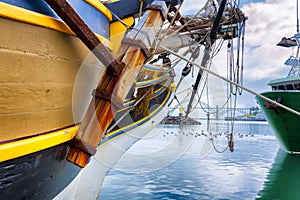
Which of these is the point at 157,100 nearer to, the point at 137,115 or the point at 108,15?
the point at 137,115

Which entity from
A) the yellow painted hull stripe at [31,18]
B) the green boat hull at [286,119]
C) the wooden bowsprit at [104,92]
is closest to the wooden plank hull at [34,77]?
the yellow painted hull stripe at [31,18]

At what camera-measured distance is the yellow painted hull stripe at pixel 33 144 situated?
3.91 feet

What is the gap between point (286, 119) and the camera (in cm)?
952

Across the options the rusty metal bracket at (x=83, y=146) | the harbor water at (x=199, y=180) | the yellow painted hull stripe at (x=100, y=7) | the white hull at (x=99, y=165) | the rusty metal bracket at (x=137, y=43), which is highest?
the yellow painted hull stripe at (x=100, y=7)

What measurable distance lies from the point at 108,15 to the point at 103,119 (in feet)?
3.33

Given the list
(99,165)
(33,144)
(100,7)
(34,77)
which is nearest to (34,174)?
(33,144)

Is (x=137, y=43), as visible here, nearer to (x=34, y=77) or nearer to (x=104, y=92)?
(x=104, y=92)

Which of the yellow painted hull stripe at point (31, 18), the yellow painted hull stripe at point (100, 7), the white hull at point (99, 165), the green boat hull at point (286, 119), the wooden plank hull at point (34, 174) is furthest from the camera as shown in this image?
the green boat hull at point (286, 119)

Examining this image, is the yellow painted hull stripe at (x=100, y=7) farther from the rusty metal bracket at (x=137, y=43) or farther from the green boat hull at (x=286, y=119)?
the green boat hull at (x=286, y=119)

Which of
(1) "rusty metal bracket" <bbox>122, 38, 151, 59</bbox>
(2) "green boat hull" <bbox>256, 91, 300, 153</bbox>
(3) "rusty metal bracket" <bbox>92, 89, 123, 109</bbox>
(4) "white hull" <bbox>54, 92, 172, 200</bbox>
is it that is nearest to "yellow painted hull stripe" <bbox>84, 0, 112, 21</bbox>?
(1) "rusty metal bracket" <bbox>122, 38, 151, 59</bbox>

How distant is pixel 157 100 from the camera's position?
21.3 ft

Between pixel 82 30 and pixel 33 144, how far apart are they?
743 mm

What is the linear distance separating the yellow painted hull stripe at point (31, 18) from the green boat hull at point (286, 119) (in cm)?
953

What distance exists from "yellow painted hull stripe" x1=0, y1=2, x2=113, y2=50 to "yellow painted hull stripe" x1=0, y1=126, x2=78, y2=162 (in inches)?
25.6
